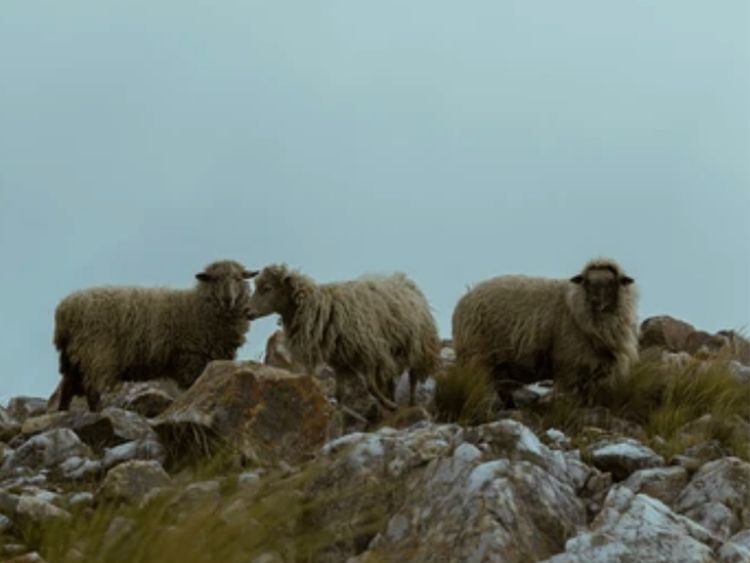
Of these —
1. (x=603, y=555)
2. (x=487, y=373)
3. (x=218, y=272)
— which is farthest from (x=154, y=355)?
(x=603, y=555)

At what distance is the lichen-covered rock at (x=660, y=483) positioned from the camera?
8.69m

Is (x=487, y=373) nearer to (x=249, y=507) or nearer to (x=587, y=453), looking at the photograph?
(x=587, y=453)

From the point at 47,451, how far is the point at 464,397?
14.3 ft

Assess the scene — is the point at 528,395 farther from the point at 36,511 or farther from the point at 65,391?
the point at 36,511

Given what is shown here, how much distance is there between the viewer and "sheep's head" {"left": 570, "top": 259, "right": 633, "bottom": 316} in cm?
1401

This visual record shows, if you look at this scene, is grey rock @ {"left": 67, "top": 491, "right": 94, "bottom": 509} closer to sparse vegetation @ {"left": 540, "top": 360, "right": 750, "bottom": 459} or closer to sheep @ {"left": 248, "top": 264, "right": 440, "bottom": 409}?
sparse vegetation @ {"left": 540, "top": 360, "right": 750, "bottom": 459}

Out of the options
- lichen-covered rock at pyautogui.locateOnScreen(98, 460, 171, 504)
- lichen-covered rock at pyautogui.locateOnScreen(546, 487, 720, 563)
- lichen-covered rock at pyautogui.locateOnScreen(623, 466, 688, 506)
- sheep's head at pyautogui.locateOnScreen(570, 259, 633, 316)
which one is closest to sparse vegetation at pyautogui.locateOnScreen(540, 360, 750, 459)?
sheep's head at pyautogui.locateOnScreen(570, 259, 633, 316)

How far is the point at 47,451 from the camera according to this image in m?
10.3

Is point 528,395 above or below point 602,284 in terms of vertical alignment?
below

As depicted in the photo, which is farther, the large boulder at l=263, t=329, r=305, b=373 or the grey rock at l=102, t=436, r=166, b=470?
the large boulder at l=263, t=329, r=305, b=373

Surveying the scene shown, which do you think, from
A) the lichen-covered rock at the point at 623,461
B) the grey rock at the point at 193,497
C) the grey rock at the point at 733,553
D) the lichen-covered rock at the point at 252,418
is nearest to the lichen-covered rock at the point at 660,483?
the lichen-covered rock at the point at 623,461

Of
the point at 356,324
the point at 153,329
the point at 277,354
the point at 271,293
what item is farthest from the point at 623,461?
A: the point at 277,354

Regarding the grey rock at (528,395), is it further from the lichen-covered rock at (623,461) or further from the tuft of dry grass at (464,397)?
the lichen-covered rock at (623,461)

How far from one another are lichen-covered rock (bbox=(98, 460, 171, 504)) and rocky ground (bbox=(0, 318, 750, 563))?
0.01 metres
